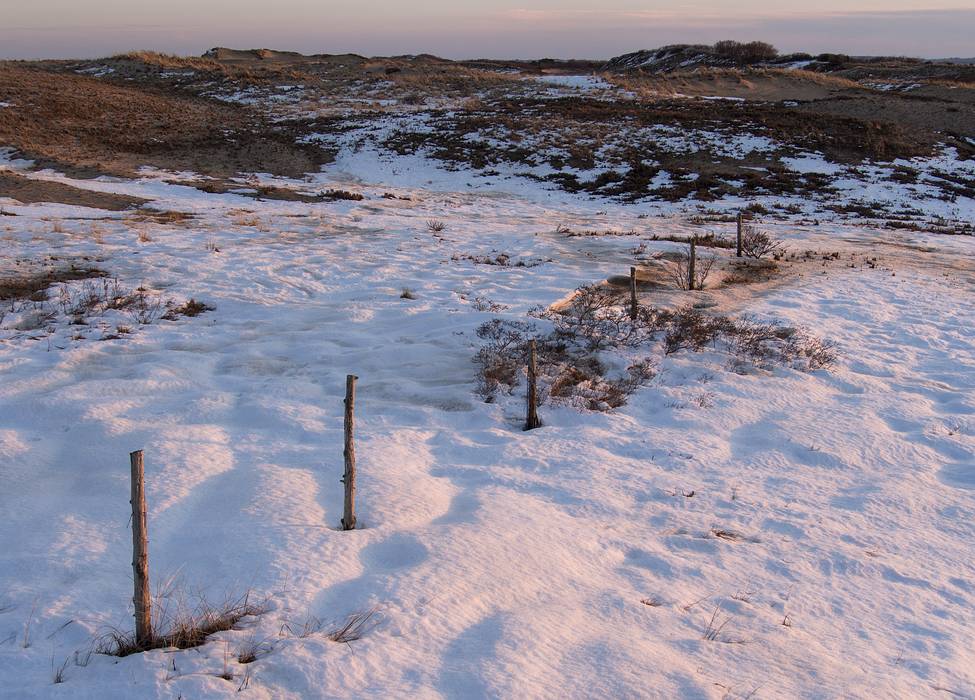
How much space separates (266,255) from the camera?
14273mm

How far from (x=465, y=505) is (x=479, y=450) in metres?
1.25

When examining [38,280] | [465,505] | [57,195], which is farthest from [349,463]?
[57,195]

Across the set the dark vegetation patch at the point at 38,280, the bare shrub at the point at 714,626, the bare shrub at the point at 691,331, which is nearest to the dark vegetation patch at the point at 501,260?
the bare shrub at the point at 691,331

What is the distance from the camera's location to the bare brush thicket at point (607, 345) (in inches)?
348

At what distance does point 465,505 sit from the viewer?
604cm

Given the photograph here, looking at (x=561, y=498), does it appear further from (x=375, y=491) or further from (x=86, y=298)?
(x=86, y=298)

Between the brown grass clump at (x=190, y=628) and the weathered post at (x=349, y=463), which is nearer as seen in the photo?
the brown grass clump at (x=190, y=628)

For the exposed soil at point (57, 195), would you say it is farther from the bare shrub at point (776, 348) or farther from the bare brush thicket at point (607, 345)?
the bare shrub at point (776, 348)

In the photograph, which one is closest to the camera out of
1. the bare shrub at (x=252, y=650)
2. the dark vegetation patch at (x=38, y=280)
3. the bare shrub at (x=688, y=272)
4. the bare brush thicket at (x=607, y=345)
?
the bare shrub at (x=252, y=650)

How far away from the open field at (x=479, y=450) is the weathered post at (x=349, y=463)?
0.12 m

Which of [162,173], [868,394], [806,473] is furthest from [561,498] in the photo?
[162,173]

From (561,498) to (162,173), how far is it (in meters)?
22.3

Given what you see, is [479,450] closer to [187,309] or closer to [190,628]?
[190,628]

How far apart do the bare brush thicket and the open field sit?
56 mm
